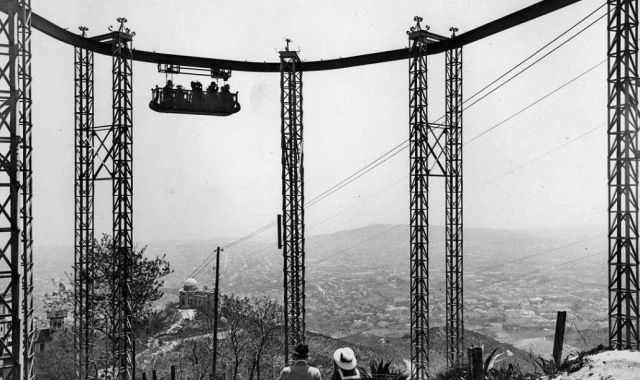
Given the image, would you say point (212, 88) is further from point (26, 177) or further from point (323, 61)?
point (26, 177)

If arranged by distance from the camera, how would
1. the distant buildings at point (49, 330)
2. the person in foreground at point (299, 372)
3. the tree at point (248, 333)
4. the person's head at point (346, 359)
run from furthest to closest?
the distant buildings at point (49, 330) → the tree at point (248, 333) → the person in foreground at point (299, 372) → the person's head at point (346, 359)

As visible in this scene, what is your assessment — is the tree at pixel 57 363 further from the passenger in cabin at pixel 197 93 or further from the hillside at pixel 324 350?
the passenger in cabin at pixel 197 93

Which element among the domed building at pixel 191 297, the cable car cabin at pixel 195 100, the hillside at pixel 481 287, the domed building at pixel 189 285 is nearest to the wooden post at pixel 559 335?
the cable car cabin at pixel 195 100

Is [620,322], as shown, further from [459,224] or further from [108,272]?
[108,272]

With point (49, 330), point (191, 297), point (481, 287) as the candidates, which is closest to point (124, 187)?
point (49, 330)

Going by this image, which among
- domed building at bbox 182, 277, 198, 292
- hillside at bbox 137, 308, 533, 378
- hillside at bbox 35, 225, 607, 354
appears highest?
domed building at bbox 182, 277, 198, 292

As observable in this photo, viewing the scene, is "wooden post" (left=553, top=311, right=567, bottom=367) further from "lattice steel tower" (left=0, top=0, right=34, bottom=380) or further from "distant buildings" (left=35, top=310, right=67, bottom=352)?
"distant buildings" (left=35, top=310, right=67, bottom=352)

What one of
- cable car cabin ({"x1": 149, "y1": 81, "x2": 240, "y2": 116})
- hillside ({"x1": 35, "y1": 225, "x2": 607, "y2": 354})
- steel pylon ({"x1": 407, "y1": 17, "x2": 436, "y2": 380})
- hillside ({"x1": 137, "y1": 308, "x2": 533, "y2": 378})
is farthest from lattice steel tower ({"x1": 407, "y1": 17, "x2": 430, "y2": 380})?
hillside ({"x1": 35, "y1": 225, "x2": 607, "y2": 354})

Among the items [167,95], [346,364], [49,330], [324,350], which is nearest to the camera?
[346,364]
